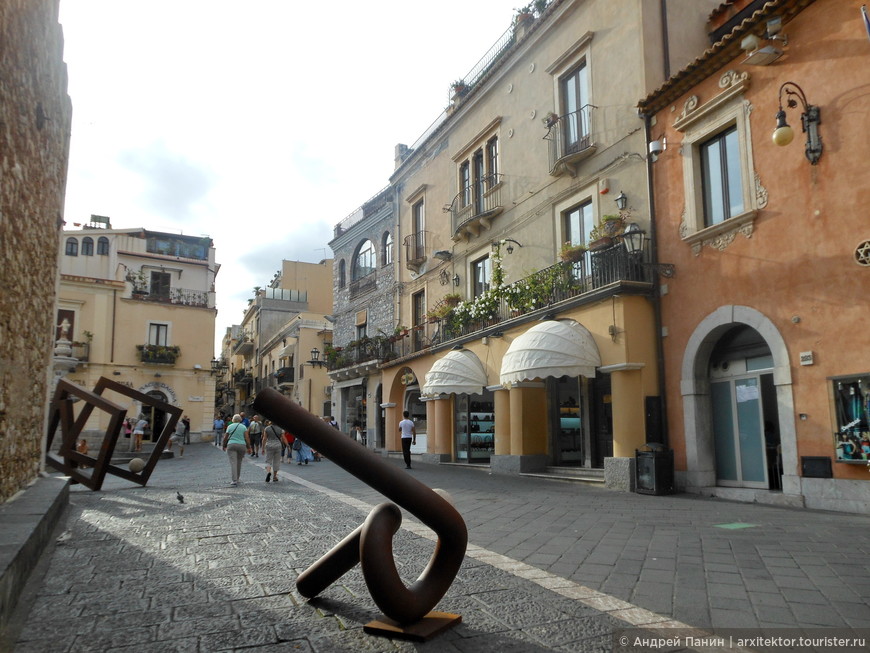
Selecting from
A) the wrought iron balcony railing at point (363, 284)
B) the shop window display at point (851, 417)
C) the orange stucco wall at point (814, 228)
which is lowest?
the shop window display at point (851, 417)

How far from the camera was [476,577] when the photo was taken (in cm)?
491

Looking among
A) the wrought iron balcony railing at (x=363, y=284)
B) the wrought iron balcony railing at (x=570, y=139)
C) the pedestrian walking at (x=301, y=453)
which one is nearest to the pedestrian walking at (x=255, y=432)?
the pedestrian walking at (x=301, y=453)

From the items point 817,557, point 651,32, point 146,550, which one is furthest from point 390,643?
point 651,32

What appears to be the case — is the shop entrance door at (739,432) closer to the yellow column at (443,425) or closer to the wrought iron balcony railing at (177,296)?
the yellow column at (443,425)

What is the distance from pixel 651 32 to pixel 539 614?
44.3 ft

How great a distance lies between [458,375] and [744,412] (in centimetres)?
824

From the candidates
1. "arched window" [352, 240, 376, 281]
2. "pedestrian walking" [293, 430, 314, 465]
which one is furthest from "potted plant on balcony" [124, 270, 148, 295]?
"pedestrian walking" [293, 430, 314, 465]

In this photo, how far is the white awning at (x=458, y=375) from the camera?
1805 centimetres

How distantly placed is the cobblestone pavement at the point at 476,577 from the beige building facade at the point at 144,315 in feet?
96.2

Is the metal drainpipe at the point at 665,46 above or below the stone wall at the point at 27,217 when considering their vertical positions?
above

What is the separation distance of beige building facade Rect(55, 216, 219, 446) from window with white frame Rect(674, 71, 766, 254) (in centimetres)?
2990

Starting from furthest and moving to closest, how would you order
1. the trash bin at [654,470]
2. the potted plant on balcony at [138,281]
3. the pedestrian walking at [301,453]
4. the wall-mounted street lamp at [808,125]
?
the potted plant on balcony at [138,281] → the pedestrian walking at [301,453] → the trash bin at [654,470] → the wall-mounted street lamp at [808,125]

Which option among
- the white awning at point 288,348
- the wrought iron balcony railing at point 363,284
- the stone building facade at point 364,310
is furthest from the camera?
the white awning at point 288,348

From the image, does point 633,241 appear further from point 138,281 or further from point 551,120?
point 138,281
